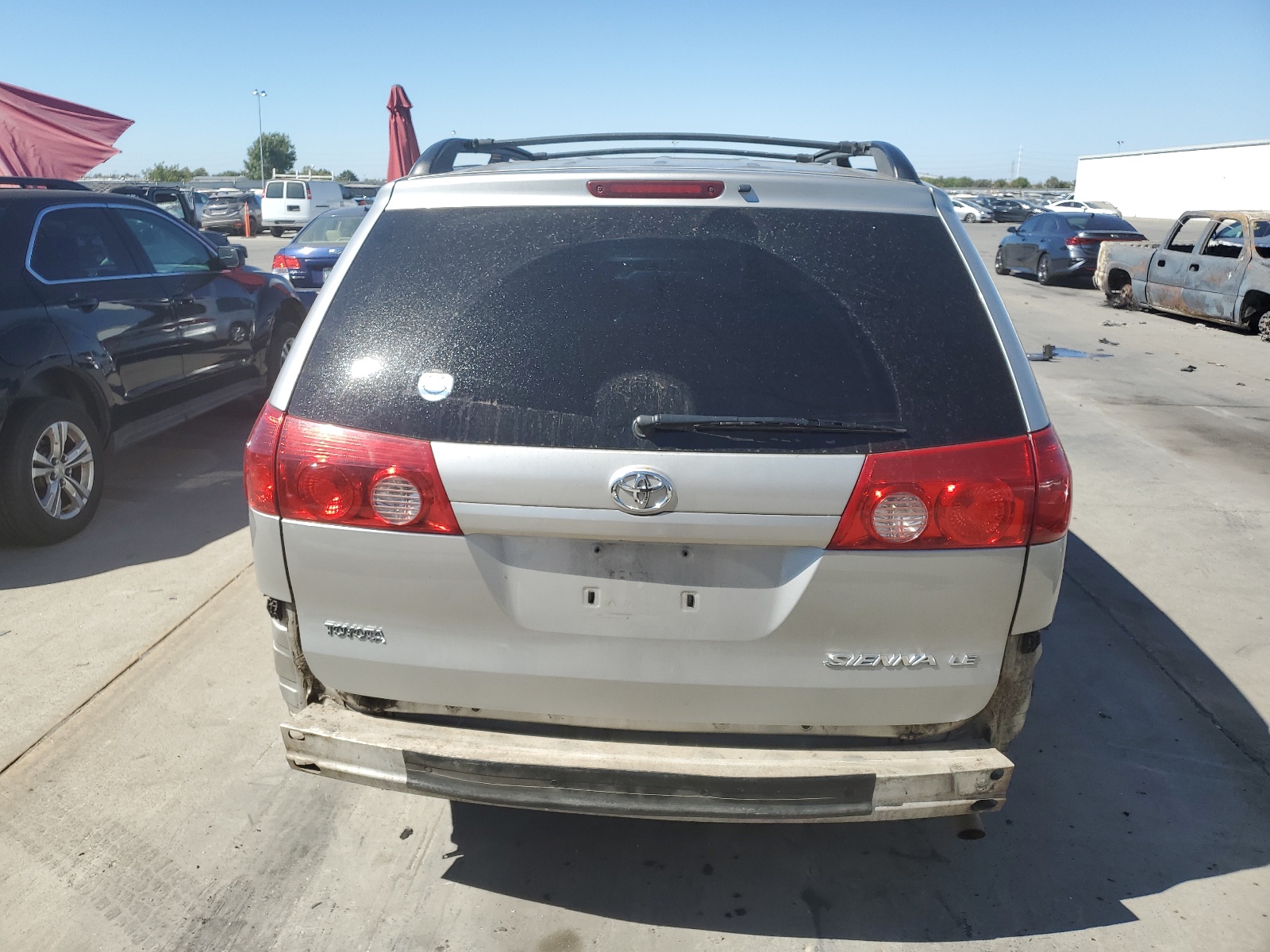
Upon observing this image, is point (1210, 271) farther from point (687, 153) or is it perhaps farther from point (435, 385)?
point (435, 385)

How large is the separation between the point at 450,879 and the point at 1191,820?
2365 mm

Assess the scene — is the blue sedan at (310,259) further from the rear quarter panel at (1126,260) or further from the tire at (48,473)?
the rear quarter panel at (1126,260)

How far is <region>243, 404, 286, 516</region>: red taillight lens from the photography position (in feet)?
8.39

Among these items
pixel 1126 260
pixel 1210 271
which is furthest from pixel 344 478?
pixel 1126 260

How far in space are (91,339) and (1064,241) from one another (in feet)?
64.5

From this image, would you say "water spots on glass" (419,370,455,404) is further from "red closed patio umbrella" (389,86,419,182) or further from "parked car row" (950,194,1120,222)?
"parked car row" (950,194,1120,222)

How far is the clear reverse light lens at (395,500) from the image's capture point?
2439 mm

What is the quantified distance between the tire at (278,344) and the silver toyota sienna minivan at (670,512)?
6148 mm

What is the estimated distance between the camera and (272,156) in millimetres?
124625

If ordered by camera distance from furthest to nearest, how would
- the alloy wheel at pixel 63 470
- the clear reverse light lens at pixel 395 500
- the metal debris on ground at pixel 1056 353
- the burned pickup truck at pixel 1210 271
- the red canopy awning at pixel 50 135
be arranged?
the burned pickup truck at pixel 1210 271
the metal debris on ground at pixel 1056 353
the red canopy awning at pixel 50 135
the alloy wheel at pixel 63 470
the clear reverse light lens at pixel 395 500

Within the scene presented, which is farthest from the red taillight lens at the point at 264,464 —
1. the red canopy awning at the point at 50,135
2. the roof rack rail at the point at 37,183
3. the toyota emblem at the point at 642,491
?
the red canopy awning at the point at 50,135

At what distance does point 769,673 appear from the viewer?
2.46 m

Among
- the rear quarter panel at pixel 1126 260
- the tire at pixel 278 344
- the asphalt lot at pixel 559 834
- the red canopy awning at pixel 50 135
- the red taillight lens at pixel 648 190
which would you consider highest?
the red canopy awning at pixel 50 135

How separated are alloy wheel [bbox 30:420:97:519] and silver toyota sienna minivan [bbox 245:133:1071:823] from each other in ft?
12.2
